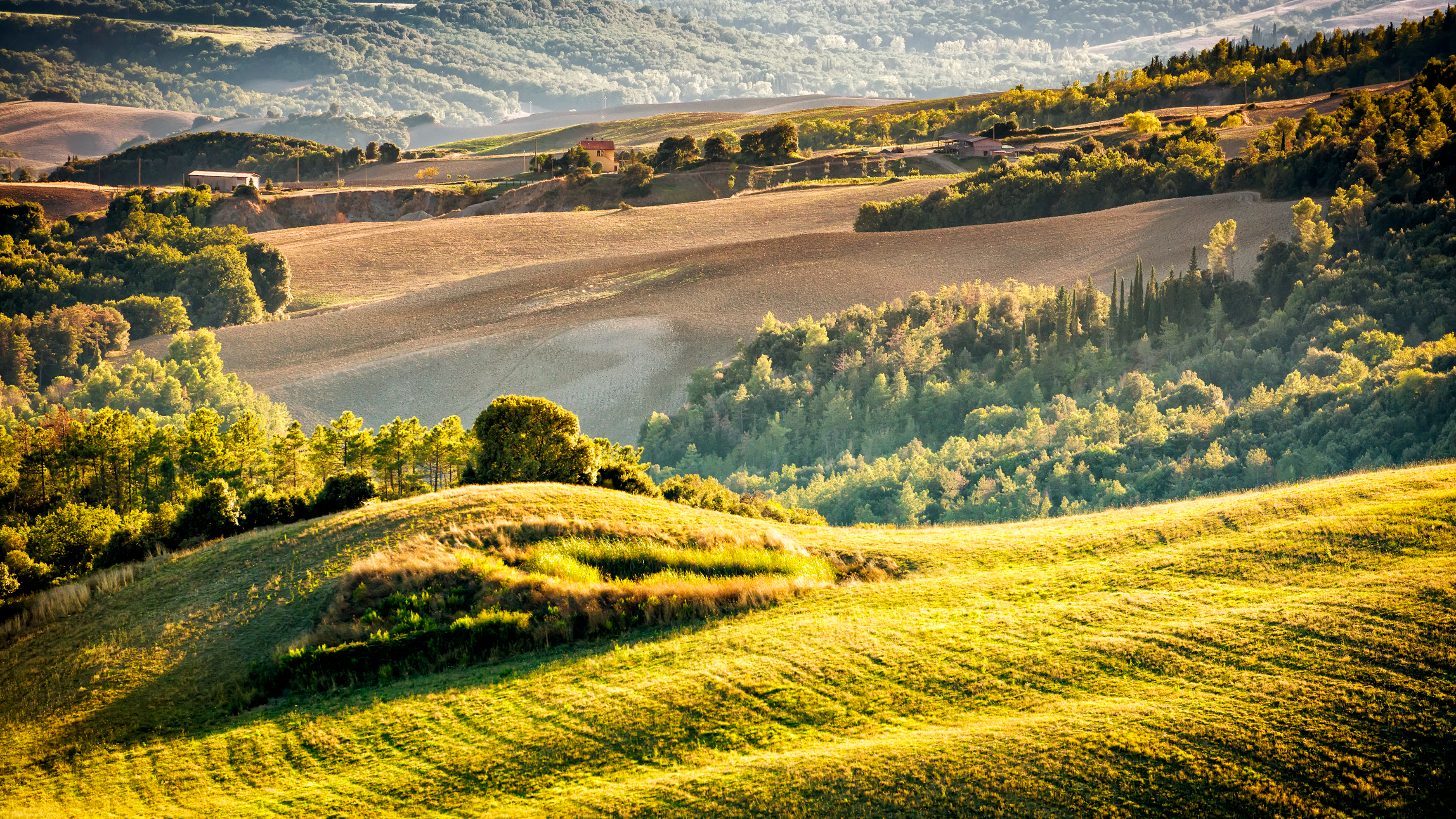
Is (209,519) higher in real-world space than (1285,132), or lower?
lower

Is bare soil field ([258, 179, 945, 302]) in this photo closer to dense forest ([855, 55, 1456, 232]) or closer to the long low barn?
dense forest ([855, 55, 1456, 232])

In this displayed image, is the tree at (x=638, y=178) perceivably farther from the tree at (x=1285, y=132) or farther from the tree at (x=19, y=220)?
the tree at (x=1285, y=132)

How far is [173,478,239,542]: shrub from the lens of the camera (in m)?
26.5

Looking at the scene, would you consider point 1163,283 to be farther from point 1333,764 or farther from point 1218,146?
point 1333,764

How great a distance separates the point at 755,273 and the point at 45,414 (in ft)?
153

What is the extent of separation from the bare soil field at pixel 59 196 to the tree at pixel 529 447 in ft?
289

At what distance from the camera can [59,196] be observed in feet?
334

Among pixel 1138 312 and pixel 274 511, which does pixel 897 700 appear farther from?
pixel 1138 312

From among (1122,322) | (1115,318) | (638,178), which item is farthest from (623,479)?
(638,178)

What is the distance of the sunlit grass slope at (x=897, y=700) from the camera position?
12609 millimetres

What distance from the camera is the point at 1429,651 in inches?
557

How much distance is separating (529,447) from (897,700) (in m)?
16.2

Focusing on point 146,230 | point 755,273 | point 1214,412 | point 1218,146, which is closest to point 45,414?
point 146,230

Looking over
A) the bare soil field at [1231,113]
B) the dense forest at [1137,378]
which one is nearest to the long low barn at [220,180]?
the dense forest at [1137,378]
